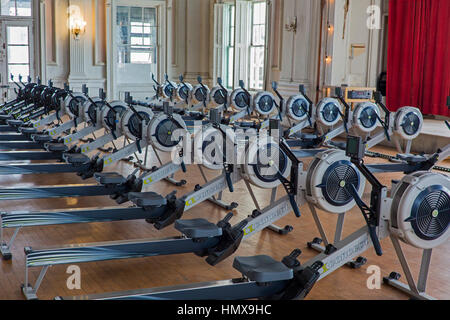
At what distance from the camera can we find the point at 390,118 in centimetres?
787

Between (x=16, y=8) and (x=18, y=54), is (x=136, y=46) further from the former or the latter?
(x=16, y=8)

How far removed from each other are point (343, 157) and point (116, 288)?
1742 mm

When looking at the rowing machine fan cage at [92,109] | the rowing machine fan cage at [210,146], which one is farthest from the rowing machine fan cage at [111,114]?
the rowing machine fan cage at [210,146]

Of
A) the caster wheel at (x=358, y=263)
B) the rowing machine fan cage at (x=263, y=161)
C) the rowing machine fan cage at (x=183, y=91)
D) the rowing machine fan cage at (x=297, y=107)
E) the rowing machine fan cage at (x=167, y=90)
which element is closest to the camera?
the caster wheel at (x=358, y=263)

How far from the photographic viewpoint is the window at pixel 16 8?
14.0 meters

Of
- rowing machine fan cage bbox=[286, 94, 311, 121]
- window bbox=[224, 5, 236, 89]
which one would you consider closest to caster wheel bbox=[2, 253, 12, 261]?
rowing machine fan cage bbox=[286, 94, 311, 121]

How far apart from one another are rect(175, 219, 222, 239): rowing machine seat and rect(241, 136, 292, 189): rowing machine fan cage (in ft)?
2.49

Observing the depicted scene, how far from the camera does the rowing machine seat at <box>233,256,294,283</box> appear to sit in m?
3.10

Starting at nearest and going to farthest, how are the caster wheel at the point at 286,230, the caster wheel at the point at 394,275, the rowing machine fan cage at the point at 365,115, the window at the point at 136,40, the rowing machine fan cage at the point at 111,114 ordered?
the caster wheel at the point at 394,275 → the caster wheel at the point at 286,230 → the rowing machine fan cage at the point at 111,114 → the rowing machine fan cage at the point at 365,115 → the window at the point at 136,40

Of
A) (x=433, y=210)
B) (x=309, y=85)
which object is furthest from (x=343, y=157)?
(x=309, y=85)

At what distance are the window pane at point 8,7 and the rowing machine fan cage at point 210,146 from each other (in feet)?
34.3

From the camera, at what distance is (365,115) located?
327 inches

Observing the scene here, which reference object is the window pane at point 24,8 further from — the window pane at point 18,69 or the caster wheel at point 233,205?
the caster wheel at point 233,205

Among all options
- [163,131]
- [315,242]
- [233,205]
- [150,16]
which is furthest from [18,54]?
[315,242]
